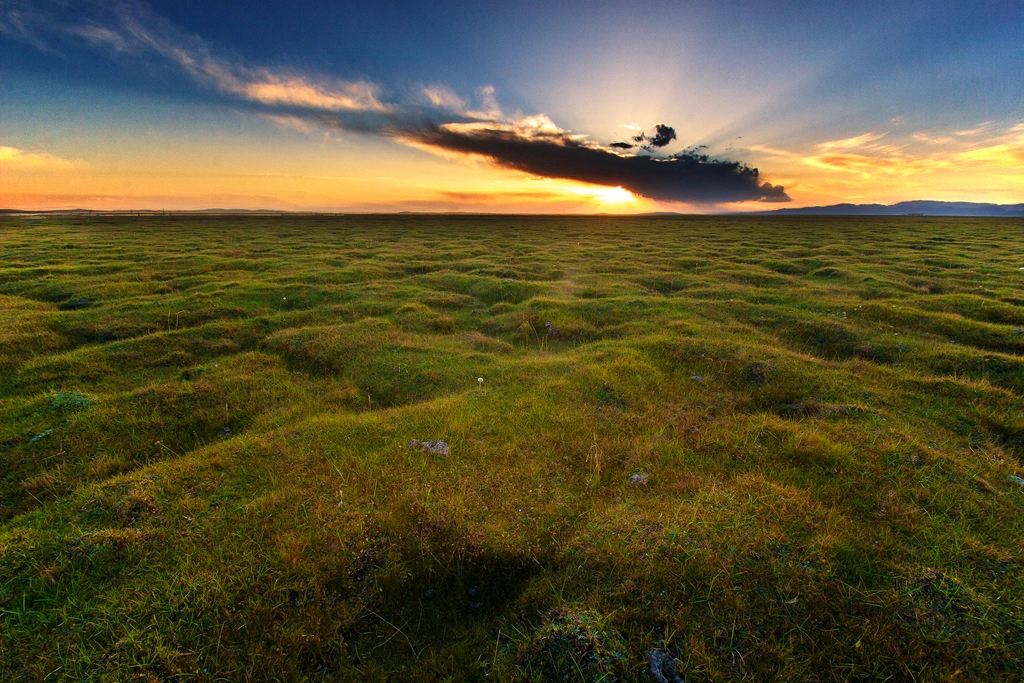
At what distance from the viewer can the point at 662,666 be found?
129 inches

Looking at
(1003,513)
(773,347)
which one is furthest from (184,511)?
(773,347)

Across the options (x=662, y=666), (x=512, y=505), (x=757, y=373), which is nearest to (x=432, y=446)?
(x=512, y=505)

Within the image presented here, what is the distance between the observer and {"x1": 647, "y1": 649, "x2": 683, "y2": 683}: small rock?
127 inches

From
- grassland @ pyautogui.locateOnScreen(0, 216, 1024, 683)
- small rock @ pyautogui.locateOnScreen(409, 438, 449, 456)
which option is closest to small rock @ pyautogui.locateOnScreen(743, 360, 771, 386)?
grassland @ pyautogui.locateOnScreen(0, 216, 1024, 683)

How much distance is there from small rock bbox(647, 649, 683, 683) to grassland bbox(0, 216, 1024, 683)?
0.05 m

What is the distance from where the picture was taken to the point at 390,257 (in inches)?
1097

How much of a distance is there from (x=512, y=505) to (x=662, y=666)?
2.17 m

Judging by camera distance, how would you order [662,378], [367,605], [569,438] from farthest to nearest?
1. [662,378]
2. [569,438]
3. [367,605]

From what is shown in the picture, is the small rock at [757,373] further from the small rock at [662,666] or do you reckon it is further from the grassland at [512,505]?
the small rock at [662,666]

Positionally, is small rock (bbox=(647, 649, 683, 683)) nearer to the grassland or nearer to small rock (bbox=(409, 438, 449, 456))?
the grassland

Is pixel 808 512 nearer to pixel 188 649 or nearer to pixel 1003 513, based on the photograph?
pixel 1003 513

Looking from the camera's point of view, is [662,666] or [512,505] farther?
[512,505]

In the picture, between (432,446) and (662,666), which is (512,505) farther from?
(662,666)

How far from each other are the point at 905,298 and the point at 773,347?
9.71 metres
